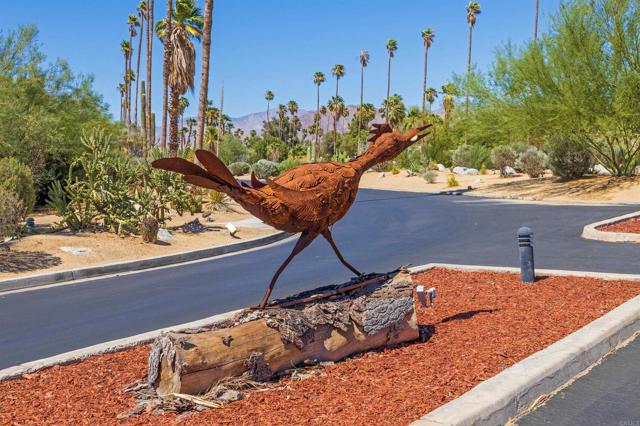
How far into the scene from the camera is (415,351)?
20.3 feet

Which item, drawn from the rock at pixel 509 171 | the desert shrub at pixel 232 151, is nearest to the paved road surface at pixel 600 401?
the rock at pixel 509 171

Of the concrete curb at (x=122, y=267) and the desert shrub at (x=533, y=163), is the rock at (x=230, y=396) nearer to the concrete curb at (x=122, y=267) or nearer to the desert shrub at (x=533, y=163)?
the concrete curb at (x=122, y=267)

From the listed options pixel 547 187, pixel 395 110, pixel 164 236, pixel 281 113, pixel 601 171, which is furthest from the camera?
pixel 281 113

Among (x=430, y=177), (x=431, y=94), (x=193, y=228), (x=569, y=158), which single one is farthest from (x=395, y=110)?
(x=193, y=228)

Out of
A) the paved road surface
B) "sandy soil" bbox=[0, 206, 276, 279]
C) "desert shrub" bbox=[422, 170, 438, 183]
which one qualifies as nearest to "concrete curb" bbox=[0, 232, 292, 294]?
"sandy soil" bbox=[0, 206, 276, 279]

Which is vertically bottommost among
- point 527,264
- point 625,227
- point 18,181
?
point 527,264

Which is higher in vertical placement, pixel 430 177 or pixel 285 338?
pixel 430 177

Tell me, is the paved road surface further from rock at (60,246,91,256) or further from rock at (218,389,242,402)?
rock at (60,246,91,256)

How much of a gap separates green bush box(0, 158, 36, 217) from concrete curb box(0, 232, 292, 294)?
3.19m

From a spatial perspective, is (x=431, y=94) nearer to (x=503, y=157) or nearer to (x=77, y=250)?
(x=503, y=157)

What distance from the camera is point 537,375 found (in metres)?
4.93

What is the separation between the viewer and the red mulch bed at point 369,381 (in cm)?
462

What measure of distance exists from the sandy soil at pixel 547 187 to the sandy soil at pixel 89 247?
667 inches

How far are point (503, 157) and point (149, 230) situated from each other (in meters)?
31.7
